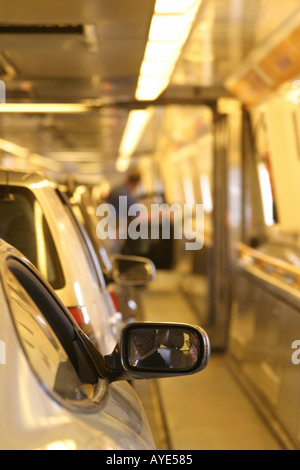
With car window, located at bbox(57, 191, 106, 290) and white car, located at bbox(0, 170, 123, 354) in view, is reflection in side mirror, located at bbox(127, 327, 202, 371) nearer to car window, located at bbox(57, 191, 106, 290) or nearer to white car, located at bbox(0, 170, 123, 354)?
white car, located at bbox(0, 170, 123, 354)

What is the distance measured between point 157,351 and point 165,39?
11.8 feet

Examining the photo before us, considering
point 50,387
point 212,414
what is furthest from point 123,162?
point 50,387

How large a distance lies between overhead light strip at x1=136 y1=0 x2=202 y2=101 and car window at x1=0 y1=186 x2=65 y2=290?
5.10ft

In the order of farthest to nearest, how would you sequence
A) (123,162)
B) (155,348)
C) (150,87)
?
(123,162) → (150,87) → (155,348)

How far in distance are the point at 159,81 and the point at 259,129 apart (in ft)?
9.93

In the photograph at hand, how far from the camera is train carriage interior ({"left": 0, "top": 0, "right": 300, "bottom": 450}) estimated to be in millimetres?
6039

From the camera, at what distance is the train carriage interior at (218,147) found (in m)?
6.04

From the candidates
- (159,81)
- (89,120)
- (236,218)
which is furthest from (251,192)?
(89,120)

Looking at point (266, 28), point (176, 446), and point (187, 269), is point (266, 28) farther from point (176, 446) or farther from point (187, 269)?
point (187, 269)

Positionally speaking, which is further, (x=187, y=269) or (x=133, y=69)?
(x=187, y=269)

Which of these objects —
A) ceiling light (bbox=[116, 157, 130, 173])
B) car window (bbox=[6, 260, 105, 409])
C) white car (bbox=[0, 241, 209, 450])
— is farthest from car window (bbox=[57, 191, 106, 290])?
ceiling light (bbox=[116, 157, 130, 173])

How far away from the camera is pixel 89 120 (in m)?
15.6

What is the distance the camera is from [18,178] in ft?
12.2

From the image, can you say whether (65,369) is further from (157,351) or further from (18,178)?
(18,178)
